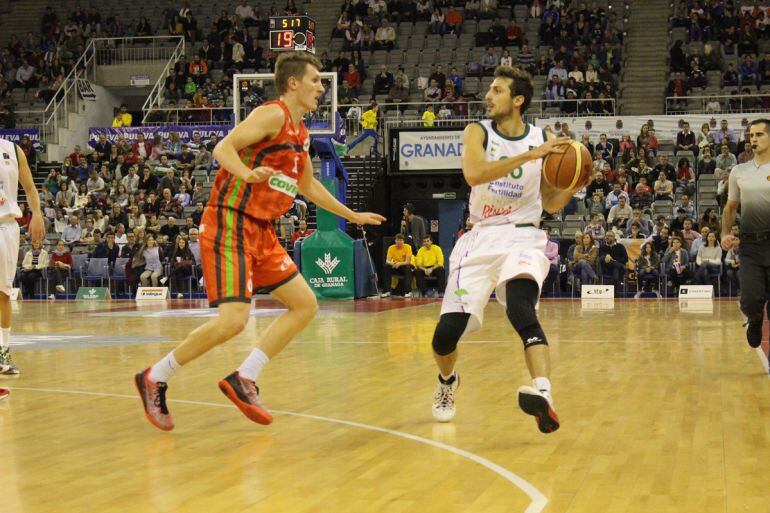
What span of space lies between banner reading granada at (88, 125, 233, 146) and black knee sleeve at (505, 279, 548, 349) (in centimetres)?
2185

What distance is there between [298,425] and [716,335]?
6994 millimetres

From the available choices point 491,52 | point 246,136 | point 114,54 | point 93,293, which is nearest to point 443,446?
point 246,136

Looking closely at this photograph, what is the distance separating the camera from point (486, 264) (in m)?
5.68

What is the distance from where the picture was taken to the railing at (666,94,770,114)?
24.7 m

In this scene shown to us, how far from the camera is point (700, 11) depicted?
28.5 meters

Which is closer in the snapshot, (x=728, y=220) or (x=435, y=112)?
(x=728, y=220)

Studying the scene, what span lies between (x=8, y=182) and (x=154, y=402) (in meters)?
2.76

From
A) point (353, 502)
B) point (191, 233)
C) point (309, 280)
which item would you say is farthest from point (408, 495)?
point (191, 233)

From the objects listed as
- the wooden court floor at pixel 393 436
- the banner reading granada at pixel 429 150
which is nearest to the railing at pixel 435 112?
the banner reading granada at pixel 429 150

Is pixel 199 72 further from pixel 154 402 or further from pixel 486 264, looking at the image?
pixel 486 264

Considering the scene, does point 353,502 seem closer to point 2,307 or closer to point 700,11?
point 2,307

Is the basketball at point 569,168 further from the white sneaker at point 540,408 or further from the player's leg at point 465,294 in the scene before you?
the white sneaker at point 540,408

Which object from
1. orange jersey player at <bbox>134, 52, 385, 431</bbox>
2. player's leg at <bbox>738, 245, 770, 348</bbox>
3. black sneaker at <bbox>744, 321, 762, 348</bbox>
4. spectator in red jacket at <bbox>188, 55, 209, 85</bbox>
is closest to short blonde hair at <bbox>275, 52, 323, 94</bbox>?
orange jersey player at <bbox>134, 52, 385, 431</bbox>

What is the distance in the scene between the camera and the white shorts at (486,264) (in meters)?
5.61
